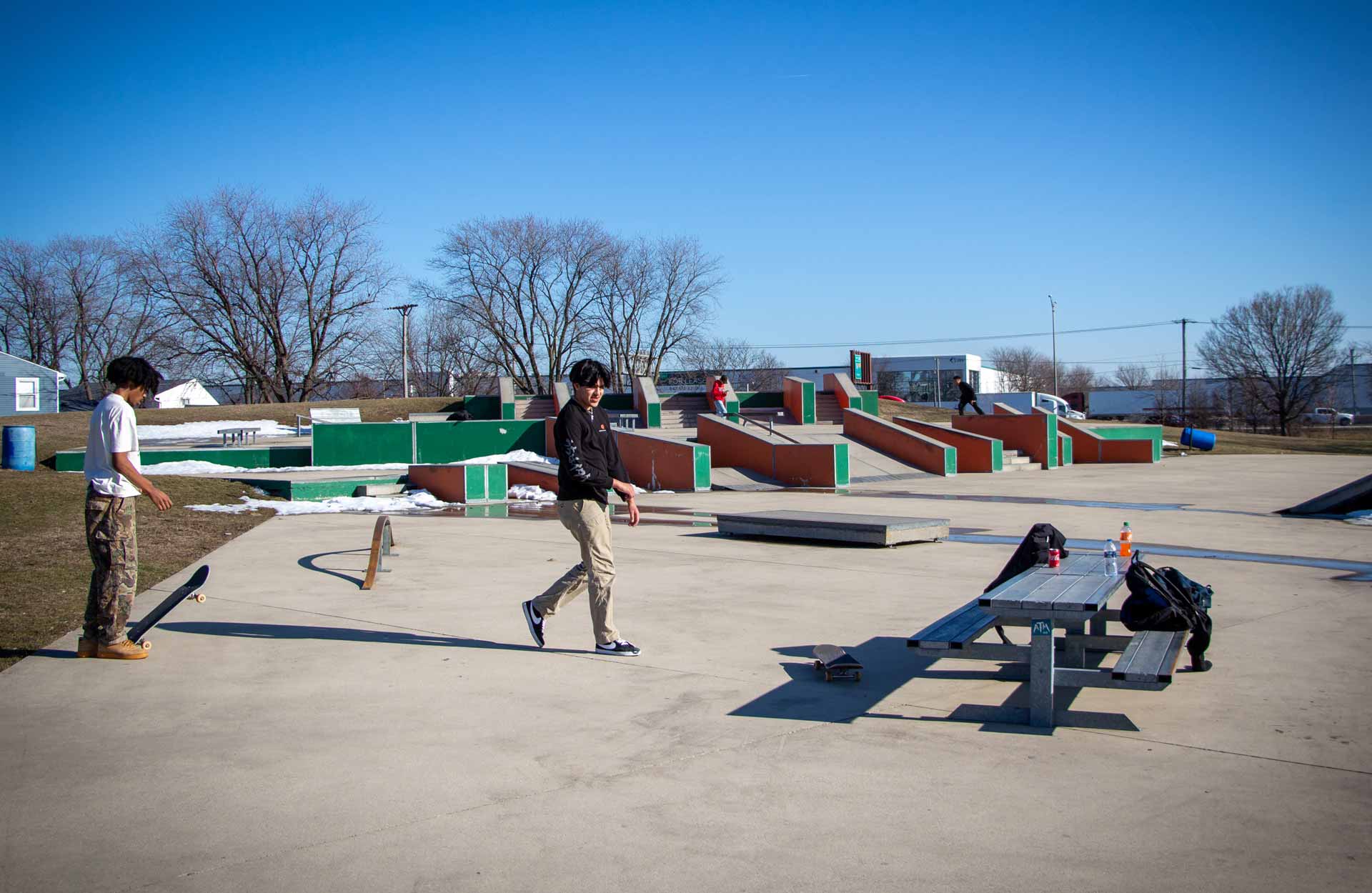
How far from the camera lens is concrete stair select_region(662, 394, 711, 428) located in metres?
31.2

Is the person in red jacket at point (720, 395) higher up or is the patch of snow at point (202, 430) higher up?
the person in red jacket at point (720, 395)

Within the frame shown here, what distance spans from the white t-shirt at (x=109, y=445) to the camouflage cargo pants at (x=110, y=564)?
73 mm

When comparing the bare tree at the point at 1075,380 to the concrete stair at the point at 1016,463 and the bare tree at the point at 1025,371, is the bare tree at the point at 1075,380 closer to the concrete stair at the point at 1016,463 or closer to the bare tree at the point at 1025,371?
the bare tree at the point at 1025,371

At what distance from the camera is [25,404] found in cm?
4575

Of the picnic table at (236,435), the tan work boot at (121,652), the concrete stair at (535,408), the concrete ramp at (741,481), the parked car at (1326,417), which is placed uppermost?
the concrete stair at (535,408)

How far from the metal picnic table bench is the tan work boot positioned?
15.5 feet

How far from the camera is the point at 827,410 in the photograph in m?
32.8

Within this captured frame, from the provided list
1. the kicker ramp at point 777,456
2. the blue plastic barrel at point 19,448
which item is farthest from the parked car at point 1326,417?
the blue plastic barrel at point 19,448

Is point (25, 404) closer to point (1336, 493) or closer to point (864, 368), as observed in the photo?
point (864, 368)

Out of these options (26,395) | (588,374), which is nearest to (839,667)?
(588,374)

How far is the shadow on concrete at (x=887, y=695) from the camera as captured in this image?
4.84 metres

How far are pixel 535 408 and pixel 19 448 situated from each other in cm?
1536

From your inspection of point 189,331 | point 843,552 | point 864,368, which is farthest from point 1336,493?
point 189,331

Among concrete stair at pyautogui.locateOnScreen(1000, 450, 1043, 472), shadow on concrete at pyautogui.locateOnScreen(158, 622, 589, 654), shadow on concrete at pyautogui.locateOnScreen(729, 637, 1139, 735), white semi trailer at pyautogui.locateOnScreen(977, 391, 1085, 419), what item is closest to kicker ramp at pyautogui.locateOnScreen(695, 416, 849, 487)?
concrete stair at pyautogui.locateOnScreen(1000, 450, 1043, 472)
